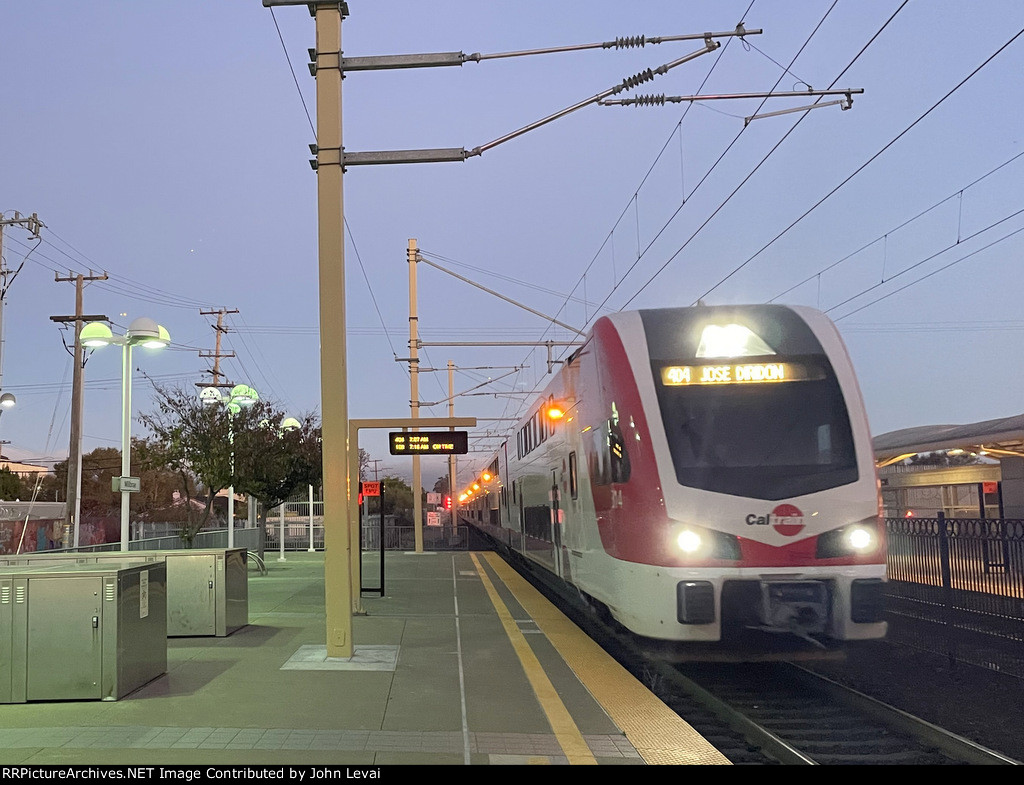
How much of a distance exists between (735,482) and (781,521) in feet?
1.66

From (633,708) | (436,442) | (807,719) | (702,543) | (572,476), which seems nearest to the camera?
(633,708)

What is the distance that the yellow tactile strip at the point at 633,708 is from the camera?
6.36m

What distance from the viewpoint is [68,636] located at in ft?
26.0

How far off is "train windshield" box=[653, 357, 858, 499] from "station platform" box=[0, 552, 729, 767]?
6.68 feet

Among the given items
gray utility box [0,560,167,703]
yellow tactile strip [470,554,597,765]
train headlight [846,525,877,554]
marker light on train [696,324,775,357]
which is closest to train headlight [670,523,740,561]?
train headlight [846,525,877,554]

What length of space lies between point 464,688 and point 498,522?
19.7 m

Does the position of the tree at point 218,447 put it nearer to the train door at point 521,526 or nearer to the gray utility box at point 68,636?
the train door at point 521,526

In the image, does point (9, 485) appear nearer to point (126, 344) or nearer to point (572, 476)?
point (126, 344)

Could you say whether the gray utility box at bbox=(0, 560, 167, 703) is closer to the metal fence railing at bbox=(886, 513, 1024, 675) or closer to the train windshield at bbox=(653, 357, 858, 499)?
the train windshield at bbox=(653, 357, 858, 499)

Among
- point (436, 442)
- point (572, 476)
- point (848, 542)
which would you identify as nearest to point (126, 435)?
point (436, 442)

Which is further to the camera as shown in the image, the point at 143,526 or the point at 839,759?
the point at 143,526

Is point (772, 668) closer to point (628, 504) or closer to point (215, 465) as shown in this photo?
point (628, 504)

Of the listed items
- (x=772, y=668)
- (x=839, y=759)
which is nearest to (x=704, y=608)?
(x=839, y=759)

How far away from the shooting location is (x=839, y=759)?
6.77 meters
